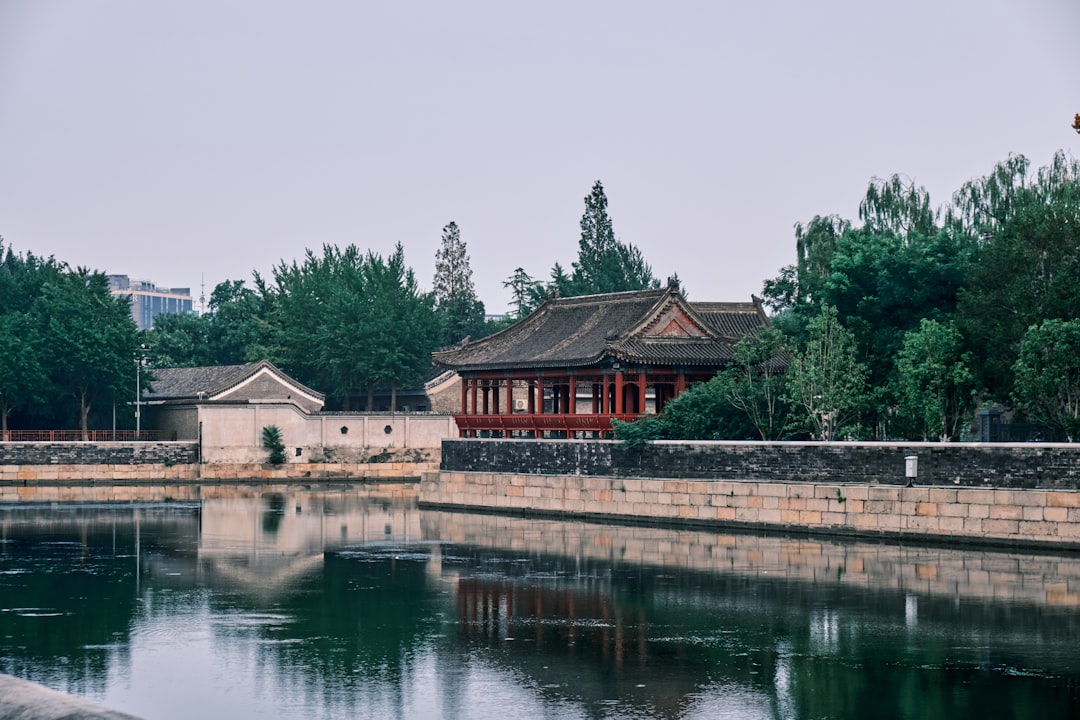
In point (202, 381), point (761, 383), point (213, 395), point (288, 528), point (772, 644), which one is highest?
point (202, 381)

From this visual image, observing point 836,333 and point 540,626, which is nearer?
point 540,626

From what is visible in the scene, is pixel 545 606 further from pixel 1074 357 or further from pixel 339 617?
pixel 1074 357

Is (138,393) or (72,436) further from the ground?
(138,393)

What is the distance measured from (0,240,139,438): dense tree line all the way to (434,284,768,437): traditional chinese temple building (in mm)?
17542

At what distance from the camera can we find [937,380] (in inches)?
1421

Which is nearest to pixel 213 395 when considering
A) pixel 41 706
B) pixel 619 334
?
pixel 619 334

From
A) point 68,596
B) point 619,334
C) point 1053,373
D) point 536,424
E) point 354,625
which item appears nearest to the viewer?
point 354,625

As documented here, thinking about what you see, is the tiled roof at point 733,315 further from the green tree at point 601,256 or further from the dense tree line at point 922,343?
the green tree at point 601,256

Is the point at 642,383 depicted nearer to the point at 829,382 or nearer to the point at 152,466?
the point at 829,382

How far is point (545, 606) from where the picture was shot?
24016 millimetres

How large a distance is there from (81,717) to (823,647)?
1320 centimetres

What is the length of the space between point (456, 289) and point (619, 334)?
150 ft

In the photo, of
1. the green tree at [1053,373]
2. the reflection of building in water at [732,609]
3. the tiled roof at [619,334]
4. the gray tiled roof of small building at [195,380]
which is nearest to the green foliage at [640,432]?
the tiled roof at [619,334]

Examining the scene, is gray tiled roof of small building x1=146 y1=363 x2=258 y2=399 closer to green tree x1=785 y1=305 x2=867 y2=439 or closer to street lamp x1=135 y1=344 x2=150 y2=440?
street lamp x1=135 y1=344 x2=150 y2=440
